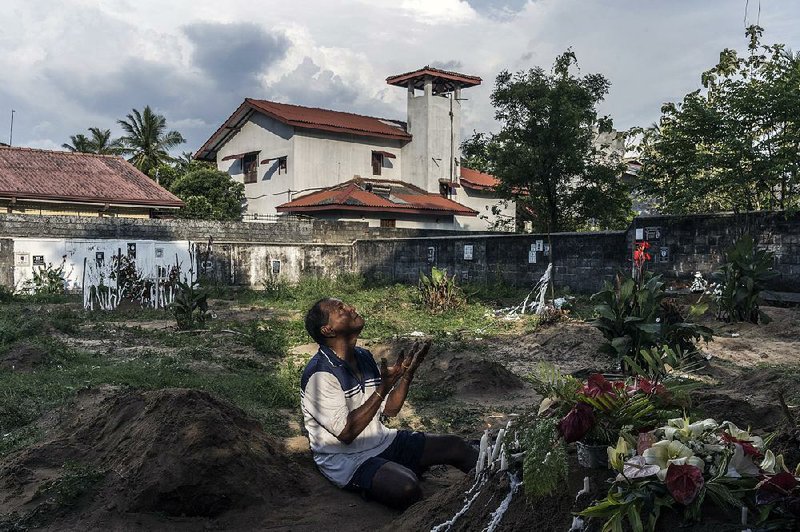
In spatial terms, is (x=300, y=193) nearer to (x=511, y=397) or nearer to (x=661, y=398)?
(x=511, y=397)

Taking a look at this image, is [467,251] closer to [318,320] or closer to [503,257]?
[503,257]

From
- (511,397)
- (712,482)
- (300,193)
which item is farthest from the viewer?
(300,193)

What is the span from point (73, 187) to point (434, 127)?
52.1ft

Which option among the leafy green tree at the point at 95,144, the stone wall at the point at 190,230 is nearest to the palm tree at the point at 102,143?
the leafy green tree at the point at 95,144

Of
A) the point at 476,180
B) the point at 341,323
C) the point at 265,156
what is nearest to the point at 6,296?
the point at 341,323

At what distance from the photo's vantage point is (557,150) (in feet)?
75.7

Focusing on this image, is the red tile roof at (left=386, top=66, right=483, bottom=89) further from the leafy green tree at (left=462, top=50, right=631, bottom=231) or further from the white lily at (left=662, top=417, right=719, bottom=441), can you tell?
the white lily at (left=662, top=417, right=719, bottom=441)

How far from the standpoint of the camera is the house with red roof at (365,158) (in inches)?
1229

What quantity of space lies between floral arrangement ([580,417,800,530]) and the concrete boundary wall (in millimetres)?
12671

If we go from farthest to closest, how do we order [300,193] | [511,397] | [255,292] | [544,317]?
[300,193]
[255,292]
[544,317]
[511,397]

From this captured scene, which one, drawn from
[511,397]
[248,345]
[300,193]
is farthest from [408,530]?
[300,193]

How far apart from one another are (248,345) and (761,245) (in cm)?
1047

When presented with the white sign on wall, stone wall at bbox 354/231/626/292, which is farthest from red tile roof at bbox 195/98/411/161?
the white sign on wall

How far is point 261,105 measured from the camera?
32.2m
